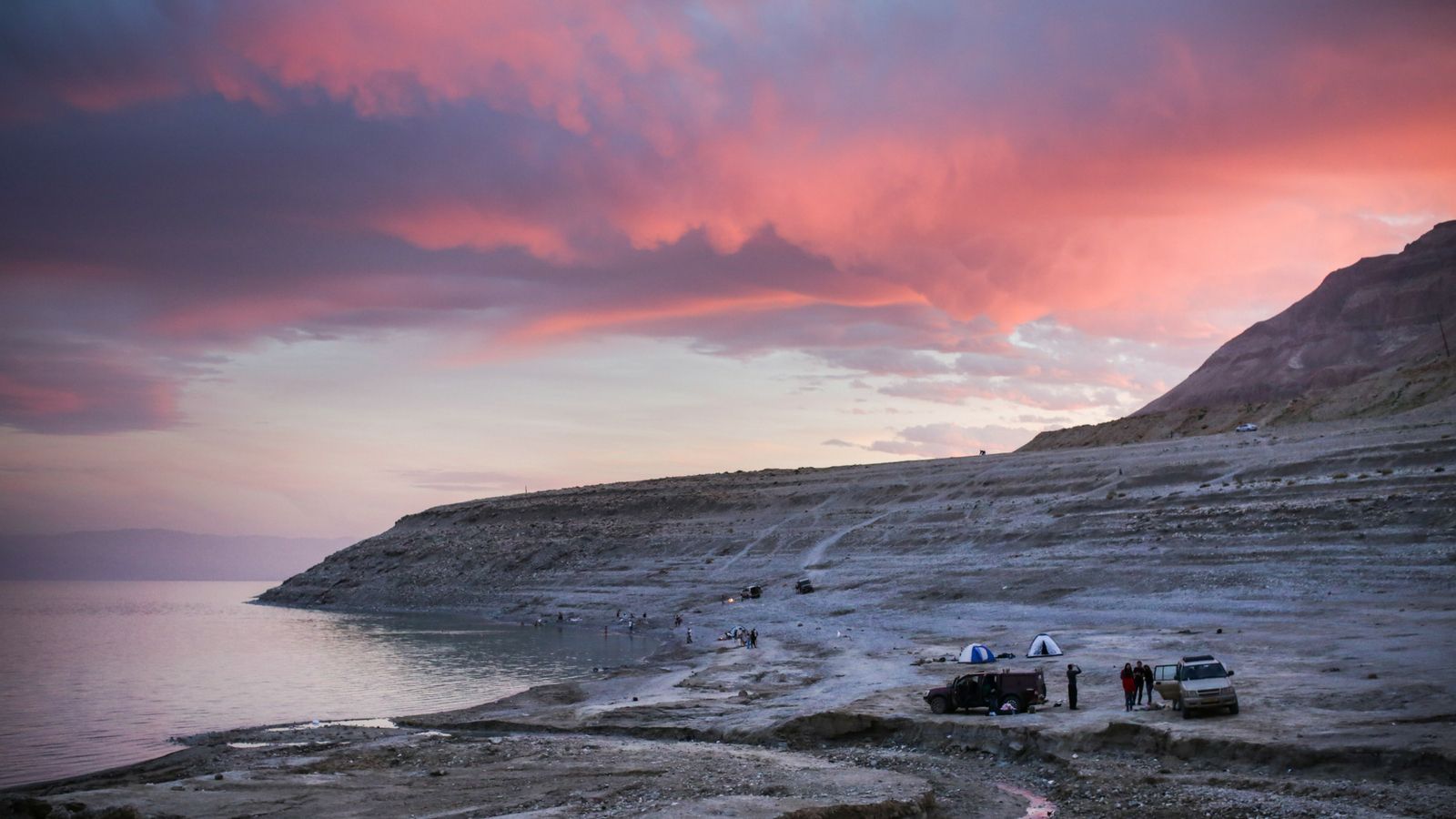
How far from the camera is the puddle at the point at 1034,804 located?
910 inches

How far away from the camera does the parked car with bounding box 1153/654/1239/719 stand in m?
28.9

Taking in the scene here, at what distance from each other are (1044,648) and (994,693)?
1272 centimetres

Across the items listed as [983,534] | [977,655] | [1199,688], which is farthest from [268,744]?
[983,534]

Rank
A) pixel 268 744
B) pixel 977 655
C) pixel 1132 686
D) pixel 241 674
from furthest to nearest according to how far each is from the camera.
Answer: pixel 241 674, pixel 977 655, pixel 268 744, pixel 1132 686

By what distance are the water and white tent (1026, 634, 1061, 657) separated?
83.6ft

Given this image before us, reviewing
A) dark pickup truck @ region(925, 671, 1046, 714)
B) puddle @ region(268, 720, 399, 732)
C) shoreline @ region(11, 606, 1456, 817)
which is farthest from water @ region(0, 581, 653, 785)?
dark pickup truck @ region(925, 671, 1046, 714)

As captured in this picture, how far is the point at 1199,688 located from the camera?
29094 mm

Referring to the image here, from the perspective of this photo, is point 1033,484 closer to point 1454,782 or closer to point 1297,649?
point 1297,649

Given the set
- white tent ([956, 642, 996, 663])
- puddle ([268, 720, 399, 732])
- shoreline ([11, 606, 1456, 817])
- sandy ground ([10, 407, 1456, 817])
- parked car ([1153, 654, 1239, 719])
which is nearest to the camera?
shoreline ([11, 606, 1456, 817])

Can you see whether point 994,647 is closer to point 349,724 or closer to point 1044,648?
point 1044,648

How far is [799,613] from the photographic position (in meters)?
74.8

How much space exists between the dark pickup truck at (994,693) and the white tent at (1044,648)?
11421 millimetres

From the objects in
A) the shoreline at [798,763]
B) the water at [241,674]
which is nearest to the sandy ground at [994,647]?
the shoreline at [798,763]

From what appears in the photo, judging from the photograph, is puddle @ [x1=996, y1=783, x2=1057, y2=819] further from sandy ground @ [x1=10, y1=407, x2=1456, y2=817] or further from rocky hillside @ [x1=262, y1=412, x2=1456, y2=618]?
rocky hillside @ [x1=262, y1=412, x2=1456, y2=618]
